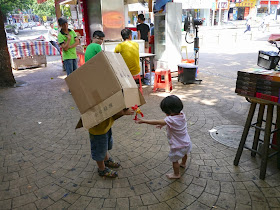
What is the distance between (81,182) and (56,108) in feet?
10.00

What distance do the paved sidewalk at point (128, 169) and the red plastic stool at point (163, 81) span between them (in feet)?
4.08

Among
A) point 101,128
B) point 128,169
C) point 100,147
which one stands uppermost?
point 101,128

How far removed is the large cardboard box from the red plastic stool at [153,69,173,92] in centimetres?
386

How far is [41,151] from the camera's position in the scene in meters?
3.50

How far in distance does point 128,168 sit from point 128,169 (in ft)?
0.07

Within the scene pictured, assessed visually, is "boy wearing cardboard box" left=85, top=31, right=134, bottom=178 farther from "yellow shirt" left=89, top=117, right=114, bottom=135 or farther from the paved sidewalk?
the paved sidewalk

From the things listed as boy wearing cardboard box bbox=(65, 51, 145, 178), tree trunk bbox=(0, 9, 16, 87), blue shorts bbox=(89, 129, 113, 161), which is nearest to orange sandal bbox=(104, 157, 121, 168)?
blue shorts bbox=(89, 129, 113, 161)

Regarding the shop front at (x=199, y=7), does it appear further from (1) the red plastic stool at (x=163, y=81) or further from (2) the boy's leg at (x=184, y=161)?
(2) the boy's leg at (x=184, y=161)

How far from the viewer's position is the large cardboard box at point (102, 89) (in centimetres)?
200

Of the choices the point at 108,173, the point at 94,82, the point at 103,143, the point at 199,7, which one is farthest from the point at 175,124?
the point at 199,7

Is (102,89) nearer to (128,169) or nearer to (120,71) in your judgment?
(120,71)

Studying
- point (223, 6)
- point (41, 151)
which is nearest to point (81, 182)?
point (41, 151)

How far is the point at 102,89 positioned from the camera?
81.7 inches

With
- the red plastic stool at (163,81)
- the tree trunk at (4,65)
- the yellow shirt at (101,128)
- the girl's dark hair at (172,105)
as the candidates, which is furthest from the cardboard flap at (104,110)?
the tree trunk at (4,65)
